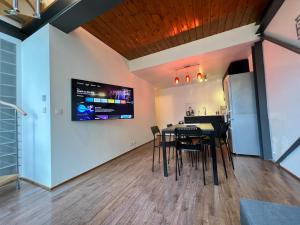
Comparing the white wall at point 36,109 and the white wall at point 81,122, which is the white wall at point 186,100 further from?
the white wall at point 36,109

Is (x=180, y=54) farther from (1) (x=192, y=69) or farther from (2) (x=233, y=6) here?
(2) (x=233, y=6)

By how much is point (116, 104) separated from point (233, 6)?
316 centimetres

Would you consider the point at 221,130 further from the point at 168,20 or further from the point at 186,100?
the point at 186,100

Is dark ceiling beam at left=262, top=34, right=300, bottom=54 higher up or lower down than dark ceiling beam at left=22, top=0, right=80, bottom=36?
lower down

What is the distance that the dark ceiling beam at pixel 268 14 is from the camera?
2396 millimetres

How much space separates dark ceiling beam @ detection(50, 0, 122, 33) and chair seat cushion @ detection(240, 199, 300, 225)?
2937 mm

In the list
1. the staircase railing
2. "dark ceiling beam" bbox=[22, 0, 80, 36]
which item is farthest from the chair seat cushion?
the staircase railing

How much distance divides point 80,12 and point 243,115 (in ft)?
13.6

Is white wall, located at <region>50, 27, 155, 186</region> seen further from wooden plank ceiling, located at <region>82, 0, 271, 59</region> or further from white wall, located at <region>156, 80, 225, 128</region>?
white wall, located at <region>156, 80, 225, 128</region>

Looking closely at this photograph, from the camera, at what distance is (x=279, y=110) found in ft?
9.00

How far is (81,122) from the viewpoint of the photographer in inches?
118

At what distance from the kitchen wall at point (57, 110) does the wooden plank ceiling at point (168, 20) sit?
25.3 inches

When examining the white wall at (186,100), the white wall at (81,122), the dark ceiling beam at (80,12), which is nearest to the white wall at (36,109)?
the white wall at (81,122)

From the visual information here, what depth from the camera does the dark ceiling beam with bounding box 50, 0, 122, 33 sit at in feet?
7.12
